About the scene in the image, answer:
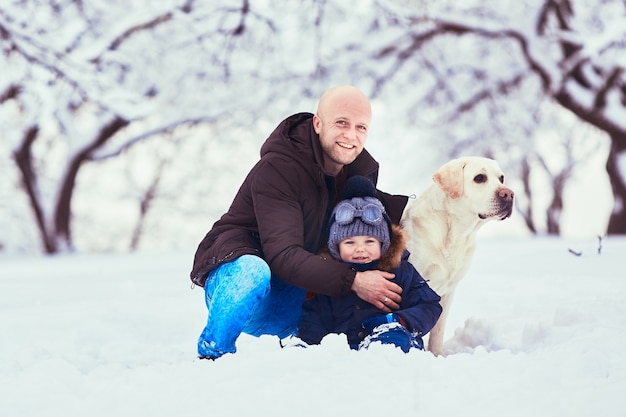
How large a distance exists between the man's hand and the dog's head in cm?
72

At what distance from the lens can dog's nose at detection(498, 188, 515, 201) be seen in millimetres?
3227

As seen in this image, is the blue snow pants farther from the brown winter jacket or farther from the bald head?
the bald head

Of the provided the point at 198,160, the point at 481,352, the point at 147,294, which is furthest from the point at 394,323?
the point at 198,160

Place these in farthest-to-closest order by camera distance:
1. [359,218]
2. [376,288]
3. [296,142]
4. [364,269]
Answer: [296,142] → [364,269] → [359,218] → [376,288]

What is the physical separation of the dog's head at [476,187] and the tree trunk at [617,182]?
8429 mm

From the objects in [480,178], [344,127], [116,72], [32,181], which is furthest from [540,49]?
[32,181]

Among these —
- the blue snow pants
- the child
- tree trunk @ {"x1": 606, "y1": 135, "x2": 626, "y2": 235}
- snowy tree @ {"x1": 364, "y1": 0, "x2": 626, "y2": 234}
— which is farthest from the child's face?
tree trunk @ {"x1": 606, "y1": 135, "x2": 626, "y2": 235}

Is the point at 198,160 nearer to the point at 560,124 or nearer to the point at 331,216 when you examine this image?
the point at 560,124

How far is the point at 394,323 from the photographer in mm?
2768

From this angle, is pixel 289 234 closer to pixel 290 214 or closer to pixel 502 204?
pixel 290 214

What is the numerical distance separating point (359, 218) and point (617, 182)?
9.42 meters

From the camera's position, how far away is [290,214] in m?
2.90

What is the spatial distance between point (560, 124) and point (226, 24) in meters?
10.1

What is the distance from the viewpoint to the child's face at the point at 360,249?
2.91m
